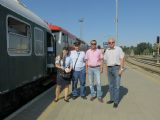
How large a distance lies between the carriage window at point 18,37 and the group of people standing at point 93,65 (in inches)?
43.6

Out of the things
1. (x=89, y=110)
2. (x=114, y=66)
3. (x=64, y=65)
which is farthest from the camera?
(x=64, y=65)

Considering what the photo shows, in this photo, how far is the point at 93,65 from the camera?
40.8 feet

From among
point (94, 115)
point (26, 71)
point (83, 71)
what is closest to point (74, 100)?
point (83, 71)

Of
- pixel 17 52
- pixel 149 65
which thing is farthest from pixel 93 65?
pixel 149 65

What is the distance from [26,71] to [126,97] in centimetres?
362

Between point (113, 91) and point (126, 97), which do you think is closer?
point (113, 91)

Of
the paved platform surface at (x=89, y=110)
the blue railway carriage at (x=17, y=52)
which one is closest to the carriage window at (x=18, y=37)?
the blue railway carriage at (x=17, y=52)

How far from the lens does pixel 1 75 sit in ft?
29.3

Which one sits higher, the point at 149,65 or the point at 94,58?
the point at 94,58

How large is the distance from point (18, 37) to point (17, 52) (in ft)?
1.40

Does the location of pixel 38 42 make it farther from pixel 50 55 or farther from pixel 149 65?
pixel 149 65

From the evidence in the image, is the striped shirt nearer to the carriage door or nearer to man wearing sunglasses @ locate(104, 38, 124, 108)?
man wearing sunglasses @ locate(104, 38, 124, 108)

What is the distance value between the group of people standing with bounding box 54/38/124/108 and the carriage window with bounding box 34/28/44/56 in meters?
1.40

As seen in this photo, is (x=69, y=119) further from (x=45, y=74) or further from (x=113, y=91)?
(x=45, y=74)
